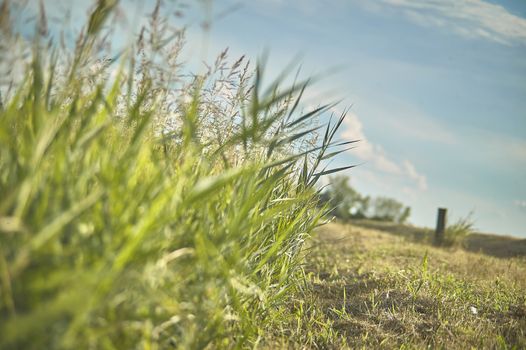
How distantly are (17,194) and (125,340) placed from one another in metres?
0.65

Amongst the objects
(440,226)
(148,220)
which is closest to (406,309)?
(148,220)

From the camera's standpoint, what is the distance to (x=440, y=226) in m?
11.6

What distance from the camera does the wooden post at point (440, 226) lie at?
36.2 feet

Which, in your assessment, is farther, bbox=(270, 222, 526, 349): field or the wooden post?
the wooden post

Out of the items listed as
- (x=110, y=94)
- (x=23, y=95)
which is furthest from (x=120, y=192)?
(x=23, y=95)

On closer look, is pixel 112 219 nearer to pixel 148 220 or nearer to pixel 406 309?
pixel 148 220

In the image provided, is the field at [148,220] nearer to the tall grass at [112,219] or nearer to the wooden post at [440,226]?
the tall grass at [112,219]

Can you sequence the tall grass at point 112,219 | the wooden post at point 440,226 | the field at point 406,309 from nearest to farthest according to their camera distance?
1. the tall grass at point 112,219
2. the field at point 406,309
3. the wooden post at point 440,226

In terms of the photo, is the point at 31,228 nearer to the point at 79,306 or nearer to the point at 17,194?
the point at 17,194

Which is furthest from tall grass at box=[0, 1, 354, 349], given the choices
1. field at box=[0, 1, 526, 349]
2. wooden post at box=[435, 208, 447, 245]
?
wooden post at box=[435, 208, 447, 245]

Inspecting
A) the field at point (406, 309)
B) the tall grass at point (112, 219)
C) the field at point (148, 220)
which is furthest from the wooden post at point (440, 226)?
the tall grass at point (112, 219)

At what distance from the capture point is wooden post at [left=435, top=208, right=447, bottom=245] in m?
11.0

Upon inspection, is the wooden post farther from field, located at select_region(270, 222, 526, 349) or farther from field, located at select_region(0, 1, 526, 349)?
field, located at select_region(0, 1, 526, 349)

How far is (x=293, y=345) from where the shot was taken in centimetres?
285
